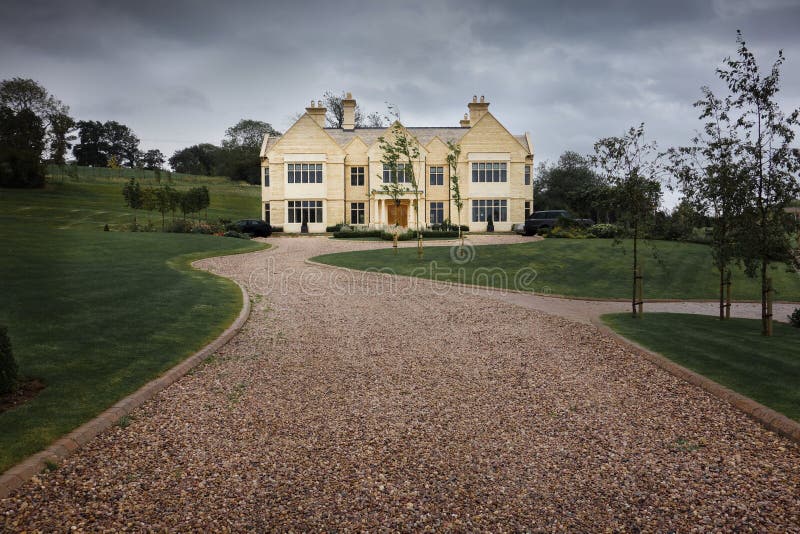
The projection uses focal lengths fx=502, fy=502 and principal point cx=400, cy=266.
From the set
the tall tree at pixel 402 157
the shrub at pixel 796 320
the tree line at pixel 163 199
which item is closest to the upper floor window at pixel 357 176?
the tall tree at pixel 402 157

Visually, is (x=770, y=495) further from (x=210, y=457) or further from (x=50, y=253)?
(x=50, y=253)

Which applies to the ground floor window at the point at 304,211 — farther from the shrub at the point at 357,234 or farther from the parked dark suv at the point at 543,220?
the parked dark suv at the point at 543,220

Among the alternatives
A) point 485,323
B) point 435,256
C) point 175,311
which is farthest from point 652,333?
point 435,256

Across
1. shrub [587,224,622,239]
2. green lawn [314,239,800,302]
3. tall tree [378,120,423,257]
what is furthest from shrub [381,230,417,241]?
shrub [587,224,622,239]

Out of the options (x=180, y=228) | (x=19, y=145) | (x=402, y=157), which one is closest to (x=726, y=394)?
(x=19, y=145)

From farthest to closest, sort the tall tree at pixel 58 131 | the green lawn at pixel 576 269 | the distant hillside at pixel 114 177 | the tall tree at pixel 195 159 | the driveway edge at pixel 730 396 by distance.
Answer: the tall tree at pixel 195 159, the distant hillside at pixel 114 177, the tall tree at pixel 58 131, the green lawn at pixel 576 269, the driveway edge at pixel 730 396

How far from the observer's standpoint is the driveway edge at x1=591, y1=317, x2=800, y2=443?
6.06 metres

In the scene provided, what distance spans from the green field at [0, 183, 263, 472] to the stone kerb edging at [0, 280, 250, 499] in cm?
13

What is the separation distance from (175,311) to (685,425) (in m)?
10.8

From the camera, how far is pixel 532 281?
776 inches

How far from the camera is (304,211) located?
163 feet

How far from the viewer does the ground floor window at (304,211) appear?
1953 inches

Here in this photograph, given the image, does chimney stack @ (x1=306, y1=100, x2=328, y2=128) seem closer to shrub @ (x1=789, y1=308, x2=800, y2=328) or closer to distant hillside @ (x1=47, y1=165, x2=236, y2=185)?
distant hillside @ (x1=47, y1=165, x2=236, y2=185)

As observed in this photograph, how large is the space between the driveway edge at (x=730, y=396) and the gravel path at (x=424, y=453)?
181 millimetres
